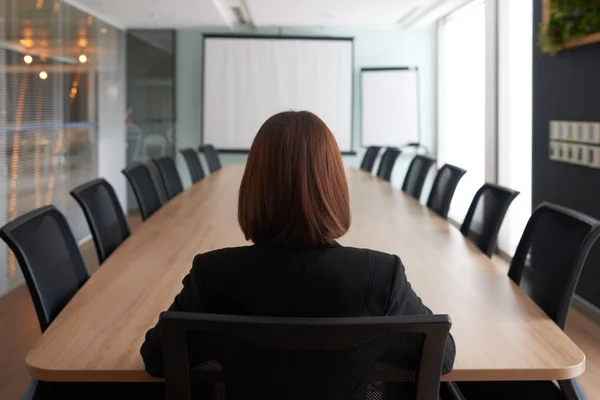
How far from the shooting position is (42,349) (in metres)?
1.61

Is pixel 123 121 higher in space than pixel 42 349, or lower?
higher

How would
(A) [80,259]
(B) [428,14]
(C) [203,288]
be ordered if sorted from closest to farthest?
(C) [203,288] < (A) [80,259] < (B) [428,14]

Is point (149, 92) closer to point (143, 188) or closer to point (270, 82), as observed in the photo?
point (270, 82)

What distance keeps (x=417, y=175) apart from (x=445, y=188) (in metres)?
0.99

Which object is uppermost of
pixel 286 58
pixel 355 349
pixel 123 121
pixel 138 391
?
pixel 286 58

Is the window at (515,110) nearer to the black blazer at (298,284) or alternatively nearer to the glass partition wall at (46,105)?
the glass partition wall at (46,105)

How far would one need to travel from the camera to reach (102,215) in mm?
3064

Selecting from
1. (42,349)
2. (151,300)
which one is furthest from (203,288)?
(151,300)

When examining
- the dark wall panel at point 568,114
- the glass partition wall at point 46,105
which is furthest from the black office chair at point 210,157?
the dark wall panel at point 568,114

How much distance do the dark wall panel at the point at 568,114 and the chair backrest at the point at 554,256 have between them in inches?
94.1

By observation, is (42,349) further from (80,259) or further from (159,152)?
(159,152)

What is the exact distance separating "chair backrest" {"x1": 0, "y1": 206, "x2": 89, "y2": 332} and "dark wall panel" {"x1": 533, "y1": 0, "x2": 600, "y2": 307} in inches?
137

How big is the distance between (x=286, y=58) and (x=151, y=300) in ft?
26.7

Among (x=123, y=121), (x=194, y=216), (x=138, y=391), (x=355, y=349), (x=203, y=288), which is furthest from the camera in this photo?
(x=123, y=121)
